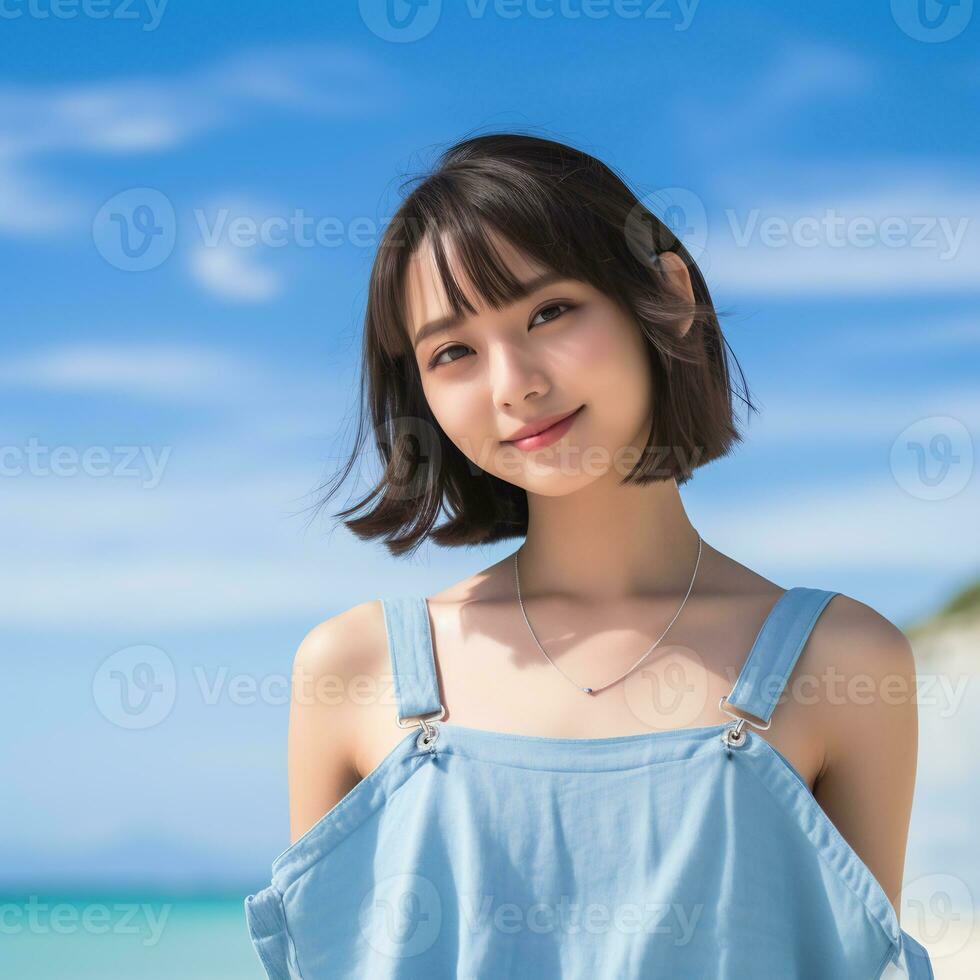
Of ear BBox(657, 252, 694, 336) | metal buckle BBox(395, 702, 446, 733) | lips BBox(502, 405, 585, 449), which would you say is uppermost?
ear BBox(657, 252, 694, 336)

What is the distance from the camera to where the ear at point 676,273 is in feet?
5.96

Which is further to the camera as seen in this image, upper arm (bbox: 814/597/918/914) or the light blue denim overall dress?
upper arm (bbox: 814/597/918/914)

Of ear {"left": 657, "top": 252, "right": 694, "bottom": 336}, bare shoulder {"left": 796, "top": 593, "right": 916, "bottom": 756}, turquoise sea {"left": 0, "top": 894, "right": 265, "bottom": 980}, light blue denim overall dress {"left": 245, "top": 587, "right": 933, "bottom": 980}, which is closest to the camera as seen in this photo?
light blue denim overall dress {"left": 245, "top": 587, "right": 933, "bottom": 980}

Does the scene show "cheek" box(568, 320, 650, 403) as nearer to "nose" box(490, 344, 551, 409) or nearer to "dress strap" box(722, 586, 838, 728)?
"nose" box(490, 344, 551, 409)

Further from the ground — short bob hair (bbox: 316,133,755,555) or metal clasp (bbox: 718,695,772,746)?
short bob hair (bbox: 316,133,755,555)

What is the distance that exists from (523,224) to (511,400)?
0.25 m

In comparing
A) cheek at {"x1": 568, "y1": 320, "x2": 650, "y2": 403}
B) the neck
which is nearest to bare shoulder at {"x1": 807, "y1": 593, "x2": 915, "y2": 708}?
the neck

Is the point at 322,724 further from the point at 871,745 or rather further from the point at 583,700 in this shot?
the point at 871,745

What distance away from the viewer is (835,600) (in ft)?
5.85

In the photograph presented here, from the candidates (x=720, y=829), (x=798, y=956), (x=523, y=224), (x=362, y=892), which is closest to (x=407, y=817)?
(x=362, y=892)

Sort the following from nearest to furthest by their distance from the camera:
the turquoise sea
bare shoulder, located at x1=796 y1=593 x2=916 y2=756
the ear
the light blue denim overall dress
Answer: the light blue denim overall dress, bare shoulder, located at x1=796 y1=593 x2=916 y2=756, the ear, the turquoise sea

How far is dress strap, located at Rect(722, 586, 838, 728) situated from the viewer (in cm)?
168

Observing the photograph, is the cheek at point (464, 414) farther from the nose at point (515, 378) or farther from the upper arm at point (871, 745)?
the upper arm at point (871, 745)

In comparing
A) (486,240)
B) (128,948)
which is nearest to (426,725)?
(486,240)
